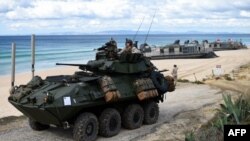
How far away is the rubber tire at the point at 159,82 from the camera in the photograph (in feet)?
49.1

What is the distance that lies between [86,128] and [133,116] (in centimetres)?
220

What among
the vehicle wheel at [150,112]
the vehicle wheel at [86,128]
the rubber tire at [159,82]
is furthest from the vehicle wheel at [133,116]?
the vehicle wheel at [86,128]

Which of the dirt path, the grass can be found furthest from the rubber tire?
the grass

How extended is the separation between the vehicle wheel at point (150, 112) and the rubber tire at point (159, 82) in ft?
1.73

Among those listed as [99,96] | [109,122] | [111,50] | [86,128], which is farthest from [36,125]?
[111,50]

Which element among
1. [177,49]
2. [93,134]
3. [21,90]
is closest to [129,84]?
[93,134]

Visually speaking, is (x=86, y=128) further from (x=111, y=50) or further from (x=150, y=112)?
(x=150, y=112)

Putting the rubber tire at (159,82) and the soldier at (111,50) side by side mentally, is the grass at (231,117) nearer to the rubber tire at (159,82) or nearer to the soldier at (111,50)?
the rubber tire at (159,82)

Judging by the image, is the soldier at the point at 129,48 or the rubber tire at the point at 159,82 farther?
the rubber tire at the point at 159,82

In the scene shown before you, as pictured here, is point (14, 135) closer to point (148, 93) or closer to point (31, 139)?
point (31, 139)

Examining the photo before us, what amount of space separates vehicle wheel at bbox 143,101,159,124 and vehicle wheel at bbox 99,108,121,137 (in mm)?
1612

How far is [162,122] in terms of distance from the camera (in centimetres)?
1535

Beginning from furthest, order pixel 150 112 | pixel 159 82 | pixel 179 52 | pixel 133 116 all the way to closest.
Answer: pixel 179 52 < pixel 159 82 < pixel 150 112 < pixel 133 116

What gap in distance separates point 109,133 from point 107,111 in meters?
0.62
